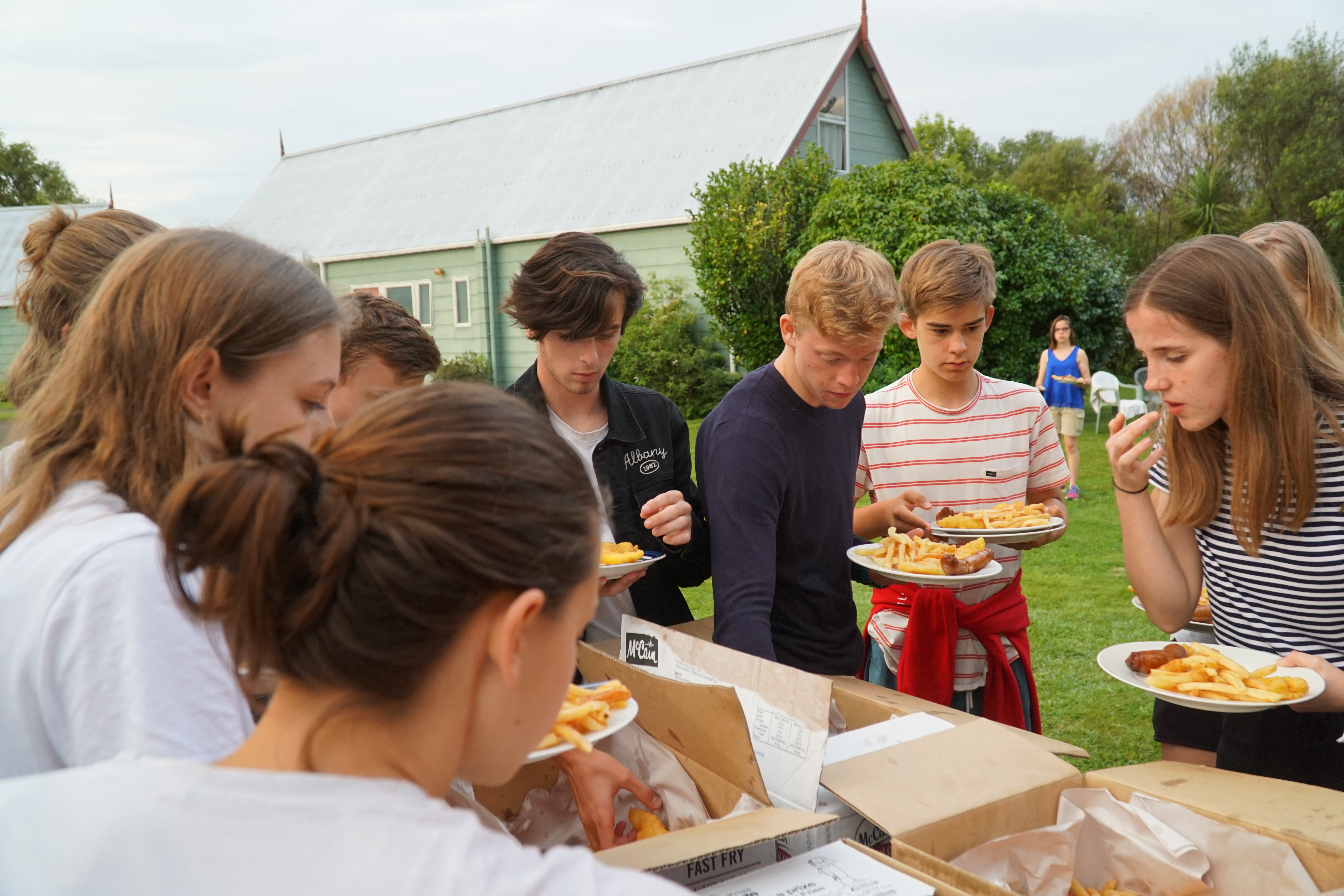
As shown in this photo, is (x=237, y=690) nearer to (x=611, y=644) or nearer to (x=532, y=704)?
(x=532, y=704)

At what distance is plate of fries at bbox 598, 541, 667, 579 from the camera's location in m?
2.47

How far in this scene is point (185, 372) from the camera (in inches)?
59.8

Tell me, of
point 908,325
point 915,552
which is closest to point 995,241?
point 908,325

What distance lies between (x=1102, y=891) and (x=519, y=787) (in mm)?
1164

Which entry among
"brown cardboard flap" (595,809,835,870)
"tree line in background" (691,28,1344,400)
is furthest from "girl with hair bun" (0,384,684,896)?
"tree line in background" (691,28,1344,400)

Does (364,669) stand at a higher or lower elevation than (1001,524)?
higher

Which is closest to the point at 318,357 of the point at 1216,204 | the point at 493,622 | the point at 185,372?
the point at 185,372

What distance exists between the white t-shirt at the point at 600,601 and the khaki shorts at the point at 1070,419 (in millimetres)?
9503

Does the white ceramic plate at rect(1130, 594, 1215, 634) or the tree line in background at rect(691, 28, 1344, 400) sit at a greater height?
the tree line in background at rect(691, 28, 1344, 400)

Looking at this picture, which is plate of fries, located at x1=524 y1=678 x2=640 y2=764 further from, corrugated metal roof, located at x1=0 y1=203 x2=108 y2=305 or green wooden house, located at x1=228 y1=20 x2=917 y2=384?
corrugated metal roof, located at x1=0 y1=203 x2=108 y2=305

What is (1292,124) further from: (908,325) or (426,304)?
(908,325)

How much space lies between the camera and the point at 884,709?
2051 millimetres

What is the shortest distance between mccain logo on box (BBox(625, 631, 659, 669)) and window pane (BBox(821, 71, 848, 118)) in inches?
692

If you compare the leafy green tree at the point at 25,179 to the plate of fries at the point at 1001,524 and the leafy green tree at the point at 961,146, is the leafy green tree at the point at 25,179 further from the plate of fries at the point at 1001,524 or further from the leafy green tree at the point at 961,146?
the plate of fries at the point at 1001,524
